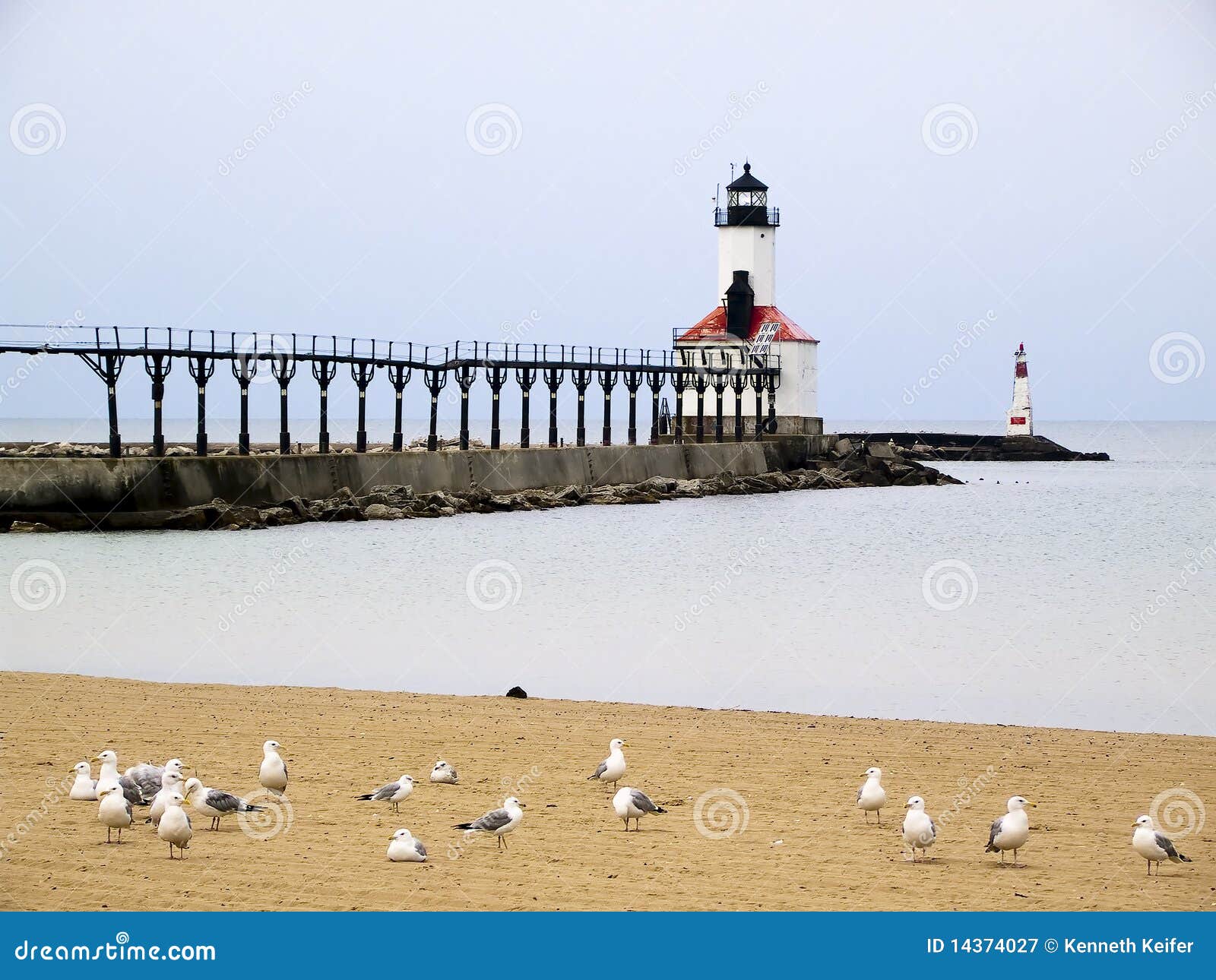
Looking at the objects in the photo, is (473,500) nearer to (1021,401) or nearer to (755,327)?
(755,327)

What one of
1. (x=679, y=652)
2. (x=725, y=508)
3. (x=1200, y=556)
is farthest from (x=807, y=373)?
(x=679, y=652)

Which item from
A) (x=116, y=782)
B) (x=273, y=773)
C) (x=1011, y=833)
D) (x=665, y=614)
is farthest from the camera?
(x=665, y=614)

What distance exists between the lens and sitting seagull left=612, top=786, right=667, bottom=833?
29.3 feet

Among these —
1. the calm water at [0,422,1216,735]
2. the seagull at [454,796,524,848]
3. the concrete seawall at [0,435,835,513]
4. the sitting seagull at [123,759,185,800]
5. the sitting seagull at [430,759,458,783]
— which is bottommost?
the calm water at [0,422,1216,735]

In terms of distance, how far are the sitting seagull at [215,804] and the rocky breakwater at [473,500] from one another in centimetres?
2704

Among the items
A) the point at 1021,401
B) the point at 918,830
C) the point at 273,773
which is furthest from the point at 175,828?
the point at 1021,401

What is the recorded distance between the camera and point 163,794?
845 cm

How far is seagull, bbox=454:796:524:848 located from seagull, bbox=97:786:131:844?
6.24 feet

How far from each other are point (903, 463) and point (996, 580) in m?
42.3

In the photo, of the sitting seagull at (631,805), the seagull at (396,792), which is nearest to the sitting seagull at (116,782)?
the seagull at (396,792)

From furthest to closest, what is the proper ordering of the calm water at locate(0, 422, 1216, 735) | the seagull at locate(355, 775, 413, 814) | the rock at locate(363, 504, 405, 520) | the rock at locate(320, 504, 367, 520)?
1. the rock at locate(363, 504, 405, 520)
2. the rock at locate(320, 504, 367, 520)
3. the calm water at locate(0, 422, 1216, 735)
4. the seagull at locate(355, 775, 413, 814)

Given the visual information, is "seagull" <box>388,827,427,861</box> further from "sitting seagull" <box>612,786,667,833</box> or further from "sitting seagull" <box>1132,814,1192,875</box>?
"sitting seagull" <box>1132,814,1192,875</box>

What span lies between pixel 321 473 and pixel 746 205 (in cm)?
2964

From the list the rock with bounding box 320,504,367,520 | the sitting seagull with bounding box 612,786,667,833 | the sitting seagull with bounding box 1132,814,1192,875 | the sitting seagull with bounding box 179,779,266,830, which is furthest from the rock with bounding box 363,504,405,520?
the sitting seagull with bounding box 1132,814,1192,875
